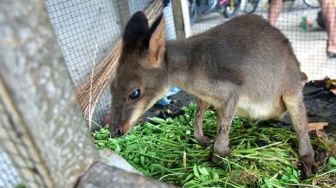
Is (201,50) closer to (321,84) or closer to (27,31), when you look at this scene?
(321,84)

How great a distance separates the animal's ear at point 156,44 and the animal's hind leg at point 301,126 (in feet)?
3.41

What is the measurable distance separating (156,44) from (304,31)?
14.8 feet

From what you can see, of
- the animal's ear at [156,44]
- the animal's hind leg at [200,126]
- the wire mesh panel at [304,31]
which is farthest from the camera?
the wire mesh panel at [304,31]

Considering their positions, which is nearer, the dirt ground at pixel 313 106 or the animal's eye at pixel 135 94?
the animal's eye at pixel 135 94

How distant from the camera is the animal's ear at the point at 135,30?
2.53 meters

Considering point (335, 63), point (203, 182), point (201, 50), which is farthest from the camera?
point (335, 63)

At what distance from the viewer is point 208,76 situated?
8.64 ft

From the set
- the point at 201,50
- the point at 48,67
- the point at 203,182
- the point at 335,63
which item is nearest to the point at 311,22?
the point at 335,63

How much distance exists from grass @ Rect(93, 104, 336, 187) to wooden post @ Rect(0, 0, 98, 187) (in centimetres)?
171

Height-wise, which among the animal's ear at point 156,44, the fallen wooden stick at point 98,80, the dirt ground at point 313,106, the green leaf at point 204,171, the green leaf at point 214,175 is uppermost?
the animal's ear at point 156,44

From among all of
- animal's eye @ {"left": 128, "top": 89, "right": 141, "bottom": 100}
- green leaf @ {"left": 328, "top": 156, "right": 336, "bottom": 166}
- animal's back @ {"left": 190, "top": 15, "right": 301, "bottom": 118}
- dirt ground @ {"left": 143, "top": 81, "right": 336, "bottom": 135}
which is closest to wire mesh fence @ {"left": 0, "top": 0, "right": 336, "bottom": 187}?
dirt ground @ {"left": 143, "top": 81, "right": 336, "bottom": 135}

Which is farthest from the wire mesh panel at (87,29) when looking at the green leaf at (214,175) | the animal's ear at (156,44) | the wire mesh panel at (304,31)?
the wire mesh panel at (304,31)

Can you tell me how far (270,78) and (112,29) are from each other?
1.80 meters

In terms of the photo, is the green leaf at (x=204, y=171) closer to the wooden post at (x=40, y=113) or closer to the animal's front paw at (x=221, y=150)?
the animal's front paw at (x=221, y=150)
